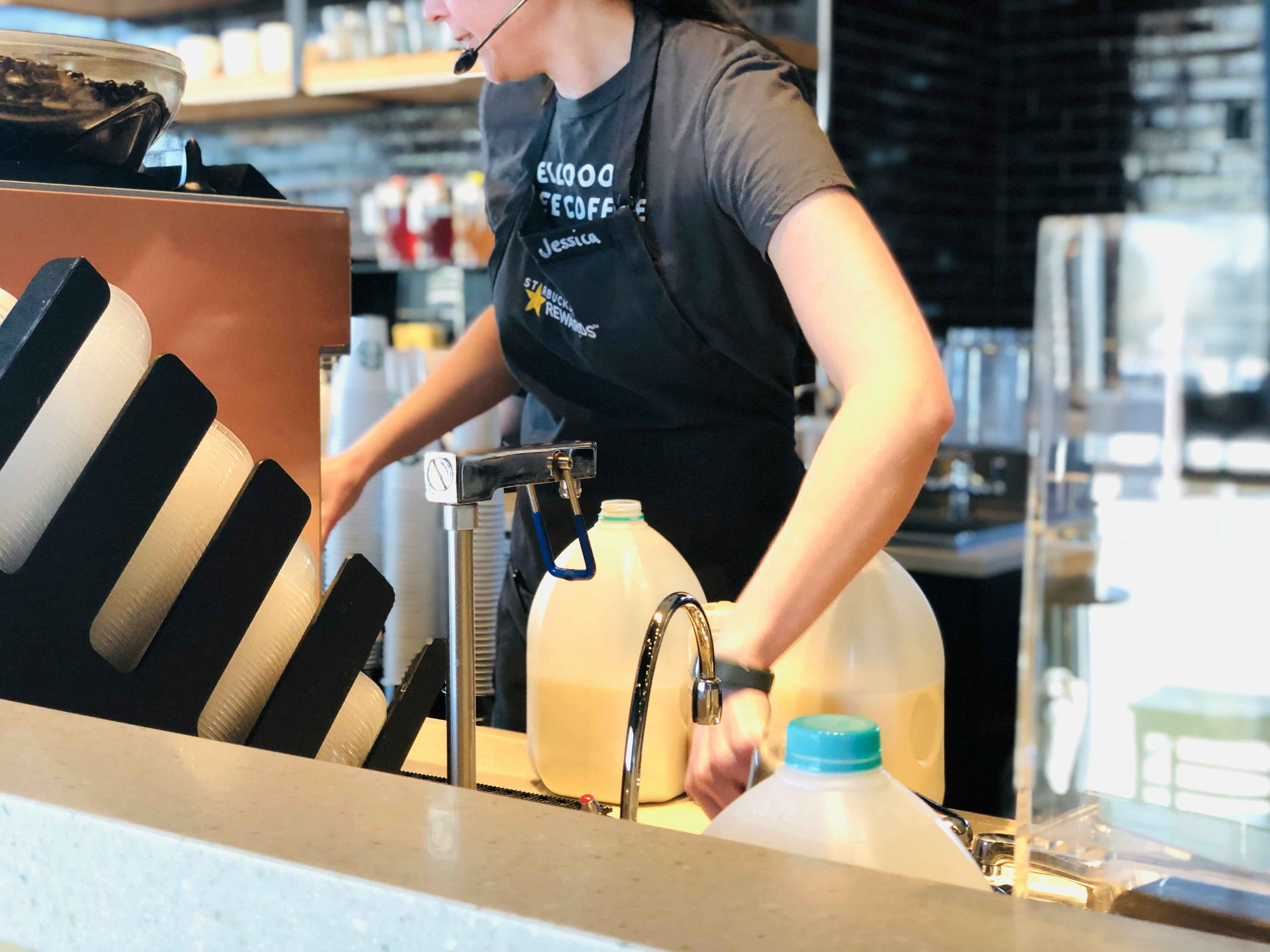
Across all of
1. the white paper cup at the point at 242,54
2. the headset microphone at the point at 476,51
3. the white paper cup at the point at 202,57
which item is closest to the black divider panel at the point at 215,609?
the headset microphone at the point at 476,51

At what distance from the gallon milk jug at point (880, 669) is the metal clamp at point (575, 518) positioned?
114 mm

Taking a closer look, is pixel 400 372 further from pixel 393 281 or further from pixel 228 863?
pixel 393 281

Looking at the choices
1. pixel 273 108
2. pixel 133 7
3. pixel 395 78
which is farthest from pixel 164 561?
pixel 133 7

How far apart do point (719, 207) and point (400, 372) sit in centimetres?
122

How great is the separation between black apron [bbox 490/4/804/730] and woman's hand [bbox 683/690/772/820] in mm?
651

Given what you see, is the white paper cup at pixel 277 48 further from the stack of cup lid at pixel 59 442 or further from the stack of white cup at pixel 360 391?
the stack of cup lid at pixel 59 442

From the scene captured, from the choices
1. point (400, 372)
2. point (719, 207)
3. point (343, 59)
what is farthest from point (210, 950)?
point (343, 59)

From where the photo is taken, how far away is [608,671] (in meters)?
1.02

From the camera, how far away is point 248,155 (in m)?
5.66

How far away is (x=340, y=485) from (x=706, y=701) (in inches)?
34.9

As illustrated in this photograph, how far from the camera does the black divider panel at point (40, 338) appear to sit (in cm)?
78

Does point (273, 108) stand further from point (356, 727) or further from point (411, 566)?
point (356, 727)

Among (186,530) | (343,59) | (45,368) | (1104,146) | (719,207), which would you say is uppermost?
(343,59)

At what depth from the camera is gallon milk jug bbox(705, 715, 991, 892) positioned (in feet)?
1.92
